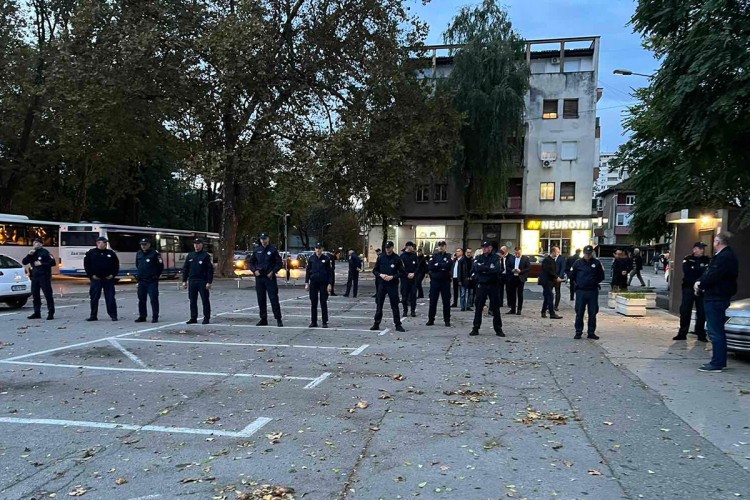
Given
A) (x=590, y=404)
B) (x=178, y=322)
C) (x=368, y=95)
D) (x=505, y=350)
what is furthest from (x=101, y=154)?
(x=590, y=404)

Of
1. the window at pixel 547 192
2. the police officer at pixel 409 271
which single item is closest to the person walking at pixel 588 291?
the police officer at pixel 409 271

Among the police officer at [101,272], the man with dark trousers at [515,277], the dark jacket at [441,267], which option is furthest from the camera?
the man with dark trousers at [515,277]

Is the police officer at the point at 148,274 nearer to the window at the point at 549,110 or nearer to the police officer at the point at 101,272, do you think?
the police officer at the point at 101,272

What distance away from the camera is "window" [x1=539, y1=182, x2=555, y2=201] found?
131 ft

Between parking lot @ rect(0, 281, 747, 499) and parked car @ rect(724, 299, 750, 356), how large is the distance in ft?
6.10

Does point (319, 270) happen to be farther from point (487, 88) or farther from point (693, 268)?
point (487, 88)

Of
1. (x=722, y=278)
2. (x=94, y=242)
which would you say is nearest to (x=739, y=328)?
(x=722, y=278)

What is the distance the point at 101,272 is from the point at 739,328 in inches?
481

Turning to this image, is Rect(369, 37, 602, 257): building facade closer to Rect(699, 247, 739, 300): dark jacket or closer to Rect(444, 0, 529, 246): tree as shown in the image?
Rect(444, 0, 529, 246): tree

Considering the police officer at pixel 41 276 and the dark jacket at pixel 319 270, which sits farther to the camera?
the police officer at pixel 41 276

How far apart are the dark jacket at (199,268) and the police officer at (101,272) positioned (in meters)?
1.90

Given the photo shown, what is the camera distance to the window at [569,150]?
3925cm

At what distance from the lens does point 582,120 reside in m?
39.0

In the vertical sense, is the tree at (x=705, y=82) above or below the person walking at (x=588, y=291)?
above
